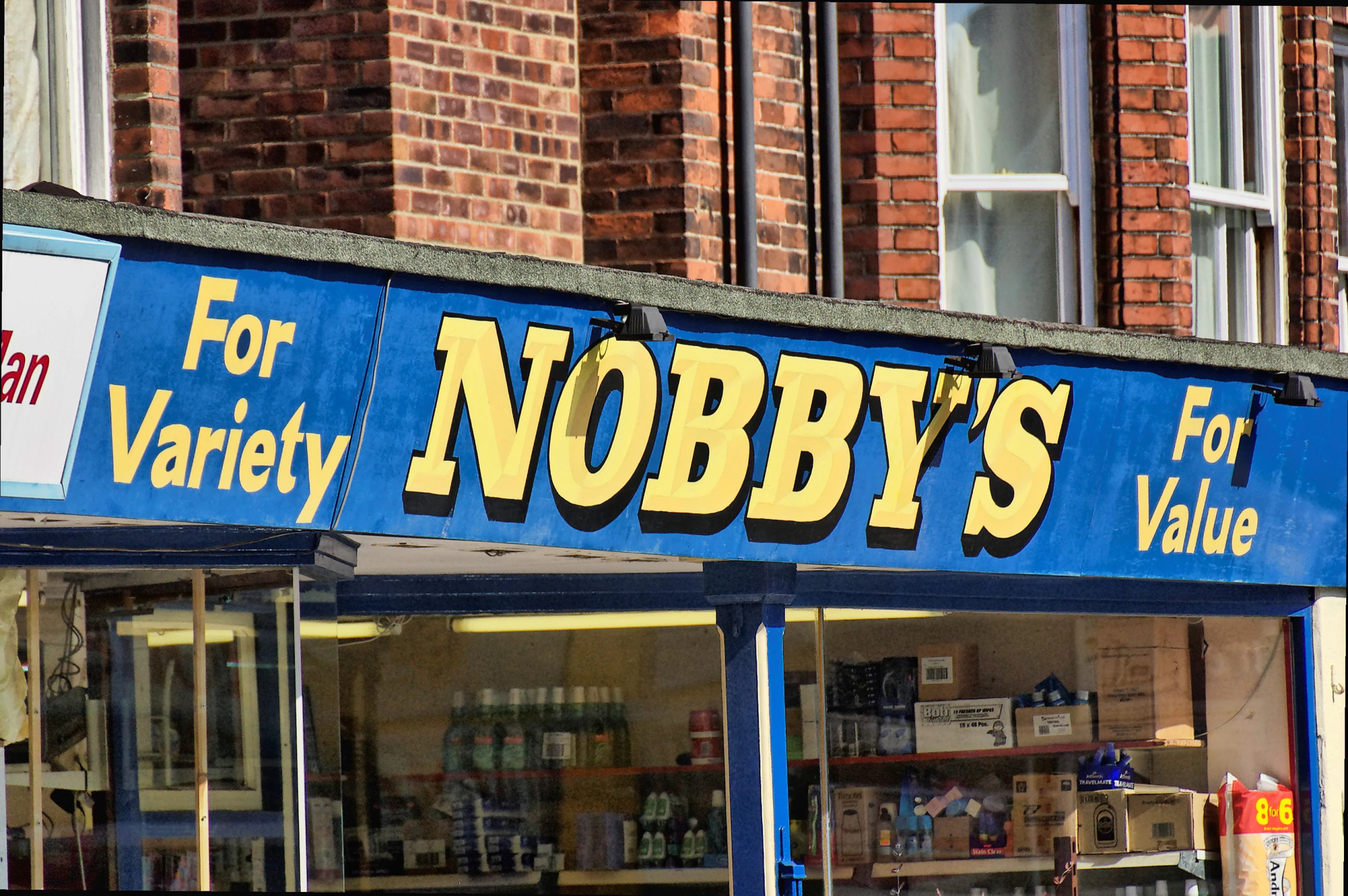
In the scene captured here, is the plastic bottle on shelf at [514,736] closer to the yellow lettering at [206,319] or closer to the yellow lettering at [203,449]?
the yellow lettering at [203,449]

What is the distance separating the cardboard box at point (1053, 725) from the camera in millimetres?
10273

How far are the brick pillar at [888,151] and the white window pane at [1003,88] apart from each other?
1.14 feet

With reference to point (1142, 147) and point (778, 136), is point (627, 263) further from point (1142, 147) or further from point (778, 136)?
point (1142, 147)

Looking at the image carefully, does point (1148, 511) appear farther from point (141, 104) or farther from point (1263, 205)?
point (141, 104)

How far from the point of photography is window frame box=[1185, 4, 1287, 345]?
11016mm

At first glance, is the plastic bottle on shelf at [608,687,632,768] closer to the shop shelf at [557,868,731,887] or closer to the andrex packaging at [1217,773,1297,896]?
the shop shelf at [557,868,731,887]

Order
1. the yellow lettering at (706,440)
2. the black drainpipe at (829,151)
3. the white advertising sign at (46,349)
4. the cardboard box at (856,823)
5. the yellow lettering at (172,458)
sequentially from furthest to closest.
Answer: the cardboard box at (856,823)
the black drainpipe at (829,151)
the yellow lettering at (706,440)
the yellow lettering at (172,458)
the white advertising sign at (46,349)

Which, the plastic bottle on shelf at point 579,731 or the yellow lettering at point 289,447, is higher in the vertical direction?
the yellow lettering at point 289,447

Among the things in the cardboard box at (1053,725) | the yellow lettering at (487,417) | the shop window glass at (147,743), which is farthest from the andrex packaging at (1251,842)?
A: the shop window glass at (147,743)

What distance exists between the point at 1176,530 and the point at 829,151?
8.96 ft

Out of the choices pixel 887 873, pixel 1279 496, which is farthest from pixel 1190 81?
pixel 887 873

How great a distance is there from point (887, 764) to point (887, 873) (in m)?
0.54

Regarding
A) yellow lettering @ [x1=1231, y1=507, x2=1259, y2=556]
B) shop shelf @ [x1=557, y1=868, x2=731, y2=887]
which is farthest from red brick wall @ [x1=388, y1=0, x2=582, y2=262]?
yellow lettering @ [x1=1231, y1=507, x2=1259, y2=556]

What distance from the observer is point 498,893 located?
413 inches
